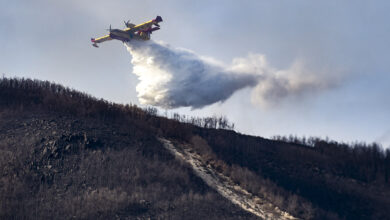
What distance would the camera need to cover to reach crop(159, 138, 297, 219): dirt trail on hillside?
2547 centimetres

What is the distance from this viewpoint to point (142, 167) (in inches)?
1109

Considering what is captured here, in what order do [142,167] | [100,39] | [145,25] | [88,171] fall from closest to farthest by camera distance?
[88,171]
[142,167]
[145,25]
[100,39]

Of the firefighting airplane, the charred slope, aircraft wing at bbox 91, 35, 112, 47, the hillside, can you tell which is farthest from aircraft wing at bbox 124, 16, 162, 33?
the charred slope

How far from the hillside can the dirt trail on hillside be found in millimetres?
382

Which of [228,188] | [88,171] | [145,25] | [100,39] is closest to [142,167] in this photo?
[88,171]

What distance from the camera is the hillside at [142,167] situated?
23.0 m

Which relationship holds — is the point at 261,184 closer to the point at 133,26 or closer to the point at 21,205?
the point at 21,205

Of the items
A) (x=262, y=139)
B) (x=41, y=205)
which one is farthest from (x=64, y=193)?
(x=262, y=139)

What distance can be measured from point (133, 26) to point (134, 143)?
60.3 ft

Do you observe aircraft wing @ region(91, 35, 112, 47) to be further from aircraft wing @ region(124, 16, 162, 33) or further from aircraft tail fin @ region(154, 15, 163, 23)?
aircraft tail fin @ region(154, 15, 163, 23)

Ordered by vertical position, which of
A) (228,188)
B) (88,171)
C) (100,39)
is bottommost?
(228,188)

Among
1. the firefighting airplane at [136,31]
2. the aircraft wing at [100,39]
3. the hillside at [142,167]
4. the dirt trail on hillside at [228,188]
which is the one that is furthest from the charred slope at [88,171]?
the aircraft wing at [100,39]

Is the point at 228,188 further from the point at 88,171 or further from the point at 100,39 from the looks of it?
the point at 100,39

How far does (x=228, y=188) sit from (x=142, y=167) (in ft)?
19.2
